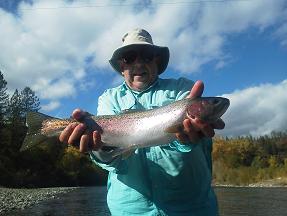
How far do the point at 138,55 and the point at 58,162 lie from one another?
76457mm

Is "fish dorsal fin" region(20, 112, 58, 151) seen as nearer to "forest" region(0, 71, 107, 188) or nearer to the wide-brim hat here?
the wide-brim hat

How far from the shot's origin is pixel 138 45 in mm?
4688

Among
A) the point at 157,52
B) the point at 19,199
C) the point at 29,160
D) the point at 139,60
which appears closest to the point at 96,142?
the point at 139,60

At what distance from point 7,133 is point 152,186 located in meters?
65.7

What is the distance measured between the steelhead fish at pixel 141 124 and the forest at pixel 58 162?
44.0 metres

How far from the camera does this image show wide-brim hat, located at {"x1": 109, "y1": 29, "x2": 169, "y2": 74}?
4.72 meters

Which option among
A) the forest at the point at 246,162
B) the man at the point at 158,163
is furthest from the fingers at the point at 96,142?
the forest at the point at 246,162

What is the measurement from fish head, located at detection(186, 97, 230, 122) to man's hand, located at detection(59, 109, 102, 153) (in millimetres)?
987

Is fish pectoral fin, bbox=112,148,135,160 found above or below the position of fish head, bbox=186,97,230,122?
below

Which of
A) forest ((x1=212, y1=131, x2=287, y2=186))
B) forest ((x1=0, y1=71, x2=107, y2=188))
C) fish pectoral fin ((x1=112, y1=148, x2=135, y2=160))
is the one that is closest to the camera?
fish pectoral fin ((x1=112, y1=148, x2=135, y2=160))

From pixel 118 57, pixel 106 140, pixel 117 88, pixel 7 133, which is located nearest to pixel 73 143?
pixel 106 140

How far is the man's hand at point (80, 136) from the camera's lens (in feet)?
13.8

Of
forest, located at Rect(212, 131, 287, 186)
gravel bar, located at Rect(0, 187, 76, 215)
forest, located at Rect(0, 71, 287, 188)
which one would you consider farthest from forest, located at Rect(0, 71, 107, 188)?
forest, located at Rect(212, 131, 287, 186)

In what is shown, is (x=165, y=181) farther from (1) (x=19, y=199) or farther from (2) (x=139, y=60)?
(1) (x=19, y=199)
